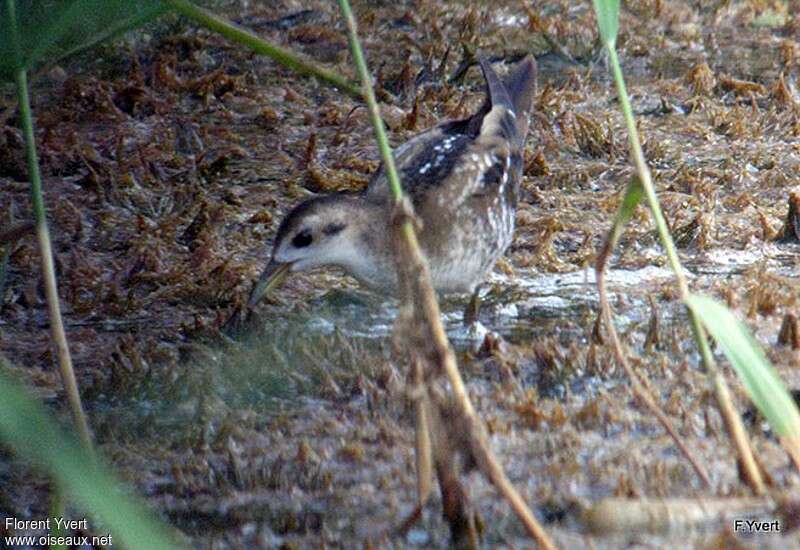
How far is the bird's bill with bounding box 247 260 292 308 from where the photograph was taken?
530 cm

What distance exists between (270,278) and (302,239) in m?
0.20

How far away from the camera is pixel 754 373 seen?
328cm

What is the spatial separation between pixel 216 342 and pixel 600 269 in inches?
81.3

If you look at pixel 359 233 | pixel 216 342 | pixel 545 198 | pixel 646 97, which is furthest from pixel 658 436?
pixel 646 97

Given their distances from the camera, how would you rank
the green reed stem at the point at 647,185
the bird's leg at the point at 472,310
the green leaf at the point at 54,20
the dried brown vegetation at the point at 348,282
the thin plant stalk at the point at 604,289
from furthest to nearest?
the bird's leg at the point at 472,310
the dried brown vegetation at the point at 348,282
the thin plant stalk at the point at 604,289
the green reed stem at the point at 647,185
the green leaf at the point at 54,20

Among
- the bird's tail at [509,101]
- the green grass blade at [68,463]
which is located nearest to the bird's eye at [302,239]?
the bird's tail at [509,101]

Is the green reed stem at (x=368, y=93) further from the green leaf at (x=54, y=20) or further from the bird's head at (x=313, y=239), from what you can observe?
the bird's head at (x=313, y=239)

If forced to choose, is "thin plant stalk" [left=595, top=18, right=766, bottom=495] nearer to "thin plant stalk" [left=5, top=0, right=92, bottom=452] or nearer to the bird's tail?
"thin plant stalk" [left=5, top=0, right=92, bottom=452]

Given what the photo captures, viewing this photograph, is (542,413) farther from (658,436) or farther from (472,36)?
(472,36)

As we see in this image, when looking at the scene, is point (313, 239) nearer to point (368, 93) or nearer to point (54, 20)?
point (368, 93)

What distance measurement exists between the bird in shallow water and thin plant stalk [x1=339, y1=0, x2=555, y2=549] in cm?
176

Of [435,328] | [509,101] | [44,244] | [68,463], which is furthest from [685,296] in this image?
[509,101]

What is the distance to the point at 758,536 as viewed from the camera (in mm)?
3785

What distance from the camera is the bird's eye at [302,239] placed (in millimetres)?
5223
